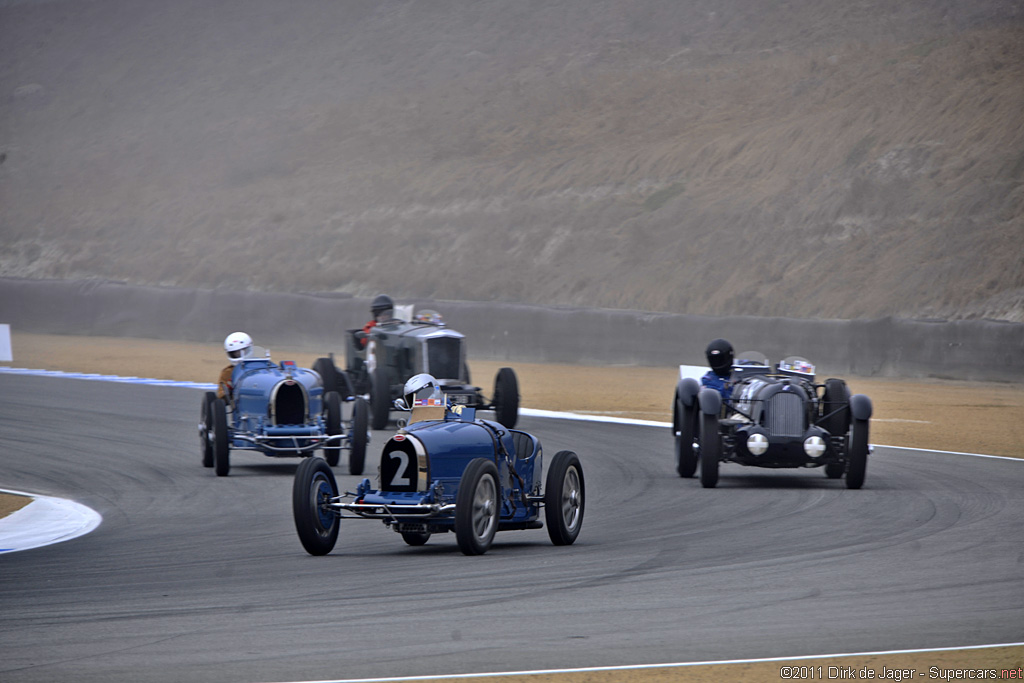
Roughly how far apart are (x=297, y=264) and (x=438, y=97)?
1385cm

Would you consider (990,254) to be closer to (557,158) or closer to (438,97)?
(557,158)

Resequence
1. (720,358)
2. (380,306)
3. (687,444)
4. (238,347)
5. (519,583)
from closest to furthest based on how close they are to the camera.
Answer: (519,583)
(687,444)
(720,358)
(238,347)
(380,306)

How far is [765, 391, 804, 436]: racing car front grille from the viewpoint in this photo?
46.9 feet

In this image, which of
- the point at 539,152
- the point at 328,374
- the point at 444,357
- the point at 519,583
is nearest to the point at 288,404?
the point at 328,374

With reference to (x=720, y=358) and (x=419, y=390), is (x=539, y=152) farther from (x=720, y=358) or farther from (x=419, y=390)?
(x=419, y=390)

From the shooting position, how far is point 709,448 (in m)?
14.0

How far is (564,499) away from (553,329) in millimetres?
22997

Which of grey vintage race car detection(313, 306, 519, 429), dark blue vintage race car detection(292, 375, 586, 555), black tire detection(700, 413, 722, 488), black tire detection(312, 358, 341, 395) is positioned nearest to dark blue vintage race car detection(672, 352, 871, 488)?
black tire detection(700, 413, 722, 488)

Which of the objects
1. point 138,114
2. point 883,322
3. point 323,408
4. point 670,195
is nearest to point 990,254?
point 883,322

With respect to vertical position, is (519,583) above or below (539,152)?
below

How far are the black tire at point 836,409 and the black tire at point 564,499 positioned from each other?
4.66 m

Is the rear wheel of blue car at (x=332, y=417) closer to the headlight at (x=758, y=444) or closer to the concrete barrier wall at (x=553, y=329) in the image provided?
the headlight at (x=758, y=444)

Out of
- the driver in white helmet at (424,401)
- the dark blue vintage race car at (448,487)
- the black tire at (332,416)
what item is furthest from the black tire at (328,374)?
the driver in white helmet at (424,401)

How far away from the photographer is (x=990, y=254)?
124 ft
